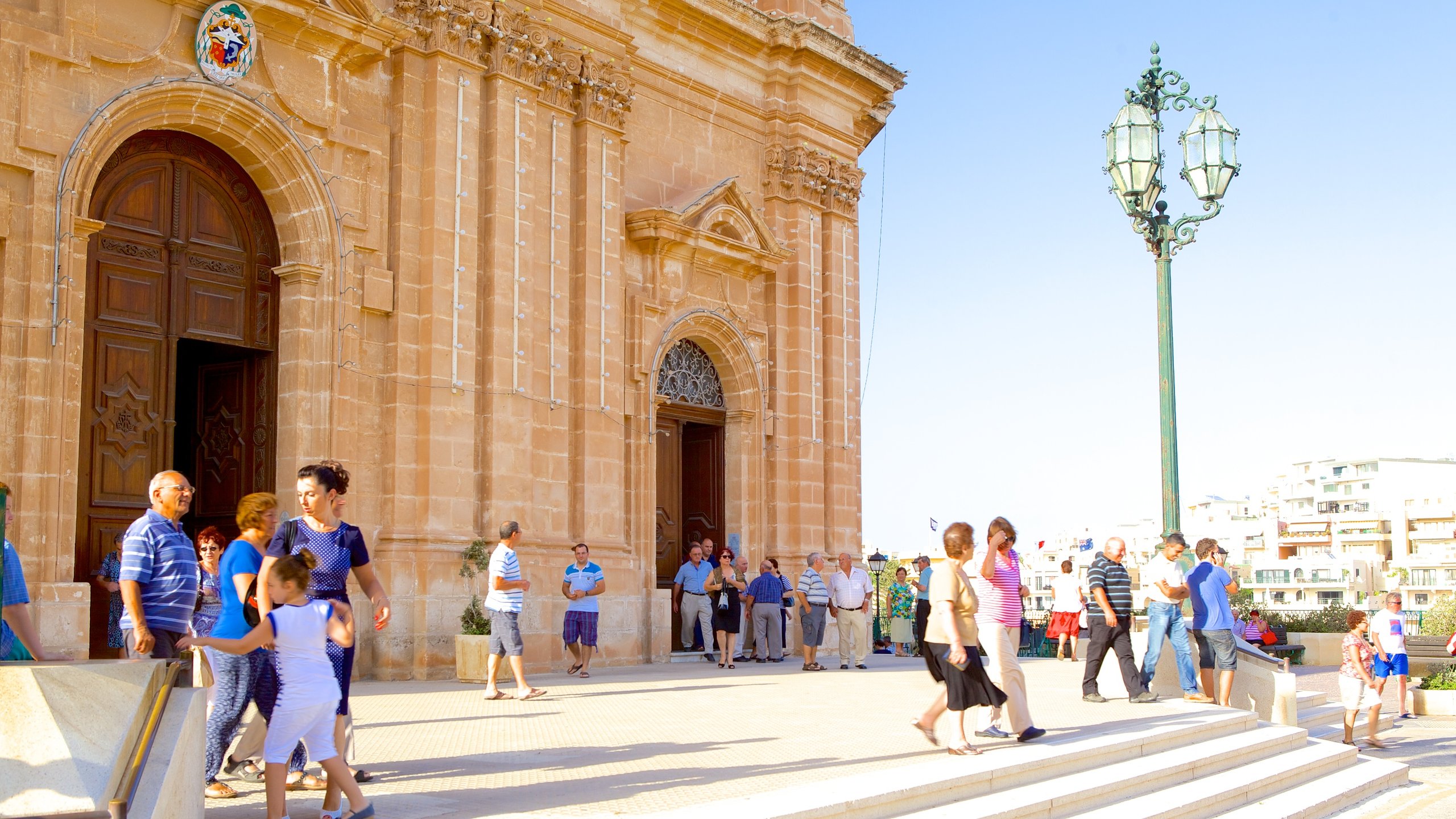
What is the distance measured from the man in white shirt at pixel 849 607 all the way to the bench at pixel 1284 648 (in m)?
7.73

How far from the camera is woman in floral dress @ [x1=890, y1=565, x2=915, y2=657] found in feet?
72.3

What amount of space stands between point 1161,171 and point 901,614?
34.3 ft

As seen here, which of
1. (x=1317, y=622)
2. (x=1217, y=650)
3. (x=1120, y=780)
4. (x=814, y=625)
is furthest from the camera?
(x=1317, y=622)

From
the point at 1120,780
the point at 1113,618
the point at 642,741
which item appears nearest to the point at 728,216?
the point at 1113,618

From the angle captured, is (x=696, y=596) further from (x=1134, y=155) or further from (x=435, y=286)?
(x=1134, y=155)

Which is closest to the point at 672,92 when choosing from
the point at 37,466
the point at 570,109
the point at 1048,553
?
the point at 570,109

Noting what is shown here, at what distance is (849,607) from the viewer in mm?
17766

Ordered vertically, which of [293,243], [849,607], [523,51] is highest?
[523,51]

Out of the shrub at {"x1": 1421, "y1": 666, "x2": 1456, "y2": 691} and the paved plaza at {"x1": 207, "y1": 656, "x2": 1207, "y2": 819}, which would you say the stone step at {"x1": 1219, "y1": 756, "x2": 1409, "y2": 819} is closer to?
the paved plaza at {"x1": 207, "y1": 656, "x2": 1207, "y2": 819}

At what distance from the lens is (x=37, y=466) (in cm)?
1204

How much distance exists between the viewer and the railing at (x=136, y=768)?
498 cm

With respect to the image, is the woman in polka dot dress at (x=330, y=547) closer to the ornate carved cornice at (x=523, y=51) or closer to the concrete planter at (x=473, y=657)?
the concrete planter at (x=473, y=657)

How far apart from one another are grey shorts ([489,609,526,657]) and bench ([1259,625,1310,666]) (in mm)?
14134

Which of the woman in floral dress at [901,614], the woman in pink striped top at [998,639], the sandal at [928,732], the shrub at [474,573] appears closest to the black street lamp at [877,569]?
the woman in floral dress at [901,614]
